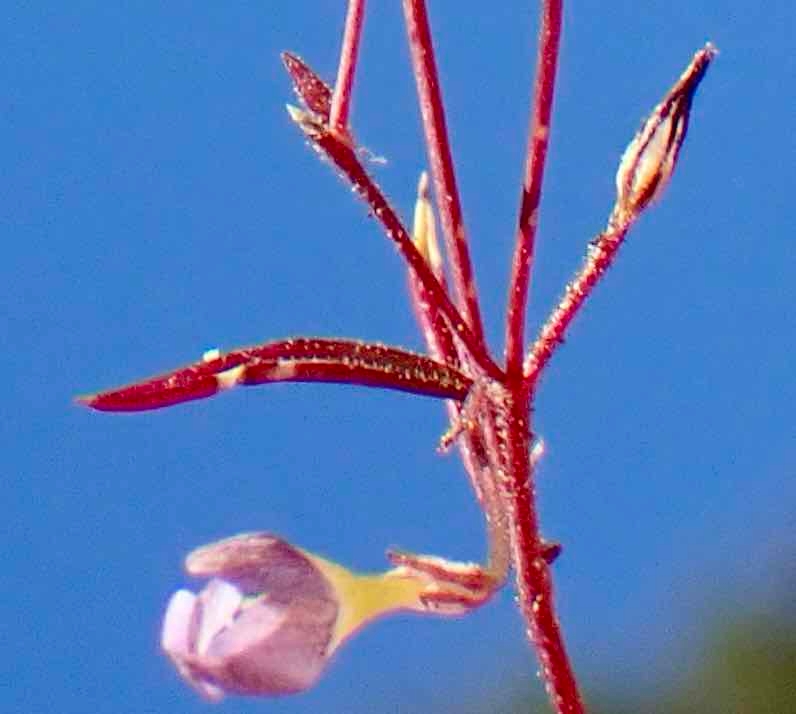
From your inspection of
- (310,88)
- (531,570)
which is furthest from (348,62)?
(531,570)

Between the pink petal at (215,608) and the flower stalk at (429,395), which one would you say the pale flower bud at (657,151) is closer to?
the flower stalk at (429,395)

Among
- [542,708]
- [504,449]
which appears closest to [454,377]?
[504,449]

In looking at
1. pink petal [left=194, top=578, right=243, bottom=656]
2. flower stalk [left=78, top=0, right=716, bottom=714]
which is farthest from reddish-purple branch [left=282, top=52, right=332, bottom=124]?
pink petal [left=194, top=578, right=243, bottom=656]

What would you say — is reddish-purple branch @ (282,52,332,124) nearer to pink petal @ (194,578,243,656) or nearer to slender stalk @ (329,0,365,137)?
slender stalk @ (329,0,365,137)

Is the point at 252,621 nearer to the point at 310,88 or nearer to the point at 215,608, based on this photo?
the point at 215,608

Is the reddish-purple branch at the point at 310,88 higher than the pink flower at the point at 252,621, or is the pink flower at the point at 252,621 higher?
the reddish-purple branch at the point at 310,88

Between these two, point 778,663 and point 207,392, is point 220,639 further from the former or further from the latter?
point 778,663

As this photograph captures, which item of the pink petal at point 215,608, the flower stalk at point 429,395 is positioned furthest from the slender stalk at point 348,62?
the pink petal at point 215,608

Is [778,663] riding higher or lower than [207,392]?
higher
